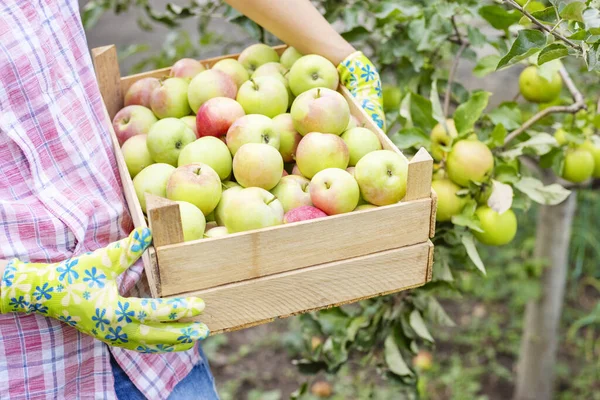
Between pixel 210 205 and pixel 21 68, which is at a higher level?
pixel 21 68

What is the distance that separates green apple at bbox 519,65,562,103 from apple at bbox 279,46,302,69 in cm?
56

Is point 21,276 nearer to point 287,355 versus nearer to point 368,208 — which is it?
point 368,208

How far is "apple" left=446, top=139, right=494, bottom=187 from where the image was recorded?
53.3 inches

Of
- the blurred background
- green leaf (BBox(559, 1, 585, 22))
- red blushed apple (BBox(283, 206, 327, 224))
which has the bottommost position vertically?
the blurred background

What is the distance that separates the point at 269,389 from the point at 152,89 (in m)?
1.62

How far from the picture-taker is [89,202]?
1.10 metres

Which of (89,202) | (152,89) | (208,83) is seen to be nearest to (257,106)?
(208,83)

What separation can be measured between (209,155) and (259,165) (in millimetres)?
106

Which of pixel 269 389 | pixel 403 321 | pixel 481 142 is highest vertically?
pixel 481 142

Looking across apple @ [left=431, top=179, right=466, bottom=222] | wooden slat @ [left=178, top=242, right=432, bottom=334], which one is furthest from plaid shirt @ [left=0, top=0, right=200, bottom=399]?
apple @ [left=431, top=179, right=466, bottom=222]

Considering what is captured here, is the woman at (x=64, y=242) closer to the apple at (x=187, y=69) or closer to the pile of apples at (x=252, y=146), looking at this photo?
the pile of apples at (x=252, y=146)

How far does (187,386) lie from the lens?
1.29 m

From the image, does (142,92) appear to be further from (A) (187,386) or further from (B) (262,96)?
(A) (187,386)

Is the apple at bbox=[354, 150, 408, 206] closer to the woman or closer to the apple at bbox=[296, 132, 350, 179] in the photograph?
the apple at bbox=[296, 132, 350, 179]
